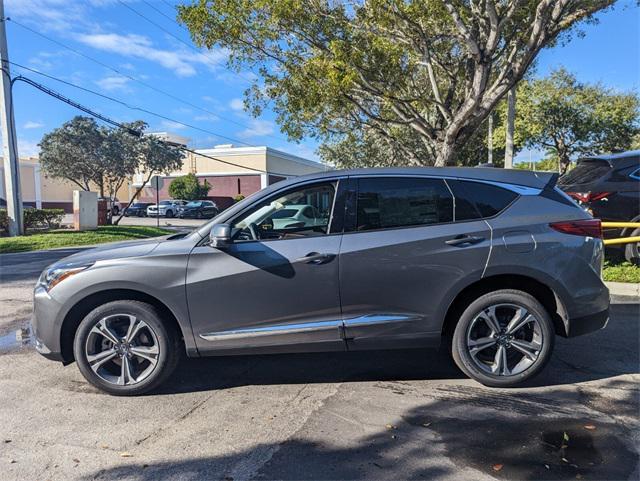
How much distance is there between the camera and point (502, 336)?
157 inches

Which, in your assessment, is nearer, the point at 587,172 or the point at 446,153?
the point at 587,172

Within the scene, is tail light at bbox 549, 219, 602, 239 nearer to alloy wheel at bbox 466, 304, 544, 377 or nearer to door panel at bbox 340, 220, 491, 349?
door panel at bbox 340, 220, 491, 349

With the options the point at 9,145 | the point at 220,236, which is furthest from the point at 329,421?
the point at 9,145

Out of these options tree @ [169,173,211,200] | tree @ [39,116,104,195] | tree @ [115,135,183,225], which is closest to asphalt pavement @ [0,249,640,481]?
tree @ [39,116,104,195]

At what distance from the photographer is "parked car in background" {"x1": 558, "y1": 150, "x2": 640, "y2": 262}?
764 centimetres

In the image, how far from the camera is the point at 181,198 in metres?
45.2

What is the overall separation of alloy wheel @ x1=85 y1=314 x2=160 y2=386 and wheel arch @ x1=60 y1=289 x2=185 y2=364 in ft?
0.52

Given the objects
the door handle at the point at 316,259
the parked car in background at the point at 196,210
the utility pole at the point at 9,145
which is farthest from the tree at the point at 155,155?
the door handle at the point at 316,259

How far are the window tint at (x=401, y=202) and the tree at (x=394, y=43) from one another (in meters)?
6.67

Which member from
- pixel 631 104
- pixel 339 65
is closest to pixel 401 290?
pixel 339 65

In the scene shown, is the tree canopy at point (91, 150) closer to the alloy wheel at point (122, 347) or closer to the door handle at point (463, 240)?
the alloy wheel at point (122, 347)

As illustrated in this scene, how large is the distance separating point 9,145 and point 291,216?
19393 millimetres

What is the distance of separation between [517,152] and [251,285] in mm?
29158

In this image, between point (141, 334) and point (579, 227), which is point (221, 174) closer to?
point (141, 334)
